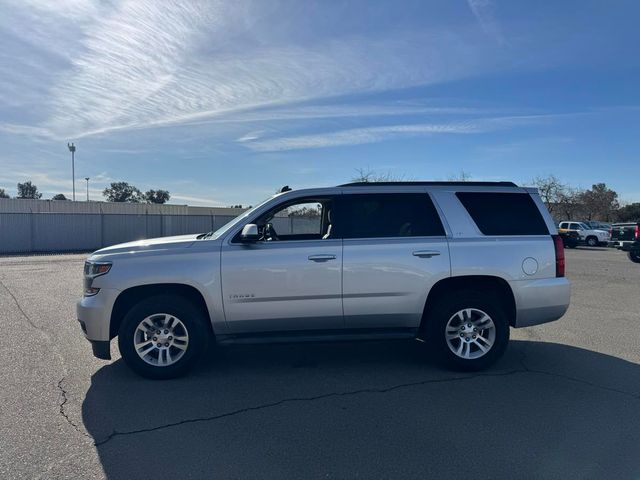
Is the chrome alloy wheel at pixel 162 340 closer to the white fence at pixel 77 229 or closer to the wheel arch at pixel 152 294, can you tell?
the wheel arch at pixel 152 294

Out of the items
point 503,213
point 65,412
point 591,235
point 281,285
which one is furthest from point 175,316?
point 591,235

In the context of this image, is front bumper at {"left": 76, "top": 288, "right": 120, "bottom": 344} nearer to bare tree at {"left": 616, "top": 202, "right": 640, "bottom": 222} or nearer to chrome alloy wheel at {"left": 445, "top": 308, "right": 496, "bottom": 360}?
chrome alloy wheel at {"left": 445, "top": 308, "right": 496, "bottom": 360}

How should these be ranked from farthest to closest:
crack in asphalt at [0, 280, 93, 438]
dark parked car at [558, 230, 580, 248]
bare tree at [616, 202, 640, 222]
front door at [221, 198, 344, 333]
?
1. bare tree at [616, 202, 640, 222]
2. dark parked car at [558, 230, 580, 248]
3. front door at [221, 198, 344, 333]
4. crack in asphalt at [0, 280, 93, 438]

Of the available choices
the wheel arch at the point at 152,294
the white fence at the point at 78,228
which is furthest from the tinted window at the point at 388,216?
the white fence at the point at 78,228

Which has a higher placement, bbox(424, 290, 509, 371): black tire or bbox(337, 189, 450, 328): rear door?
bbox(337, 189, 450, 328): rear door

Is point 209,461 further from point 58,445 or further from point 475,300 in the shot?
point 475,300

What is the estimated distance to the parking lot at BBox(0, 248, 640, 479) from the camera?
3408mm

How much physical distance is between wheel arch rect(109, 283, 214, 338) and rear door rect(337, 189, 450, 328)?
5.12 feet

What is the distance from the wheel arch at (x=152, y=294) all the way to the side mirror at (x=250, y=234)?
776mm

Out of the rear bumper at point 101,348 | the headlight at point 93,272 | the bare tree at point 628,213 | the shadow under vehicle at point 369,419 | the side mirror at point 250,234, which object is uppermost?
the bare tree at point 628,213

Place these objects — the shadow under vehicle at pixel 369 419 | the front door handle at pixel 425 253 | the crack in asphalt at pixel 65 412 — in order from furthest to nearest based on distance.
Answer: the front door handle at pixel 425 253
the crack in asphalt at pixel 65 412
the shadow under vehicle at pixel 369 419

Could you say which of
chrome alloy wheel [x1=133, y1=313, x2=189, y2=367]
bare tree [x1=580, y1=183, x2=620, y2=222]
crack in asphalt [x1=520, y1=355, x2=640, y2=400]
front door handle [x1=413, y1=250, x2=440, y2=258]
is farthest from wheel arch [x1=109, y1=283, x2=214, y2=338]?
bare tree [x1=580, y1=183, x2=620, y2=222]

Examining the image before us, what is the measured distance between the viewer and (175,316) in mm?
5086

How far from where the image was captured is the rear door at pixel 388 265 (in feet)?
17.1
